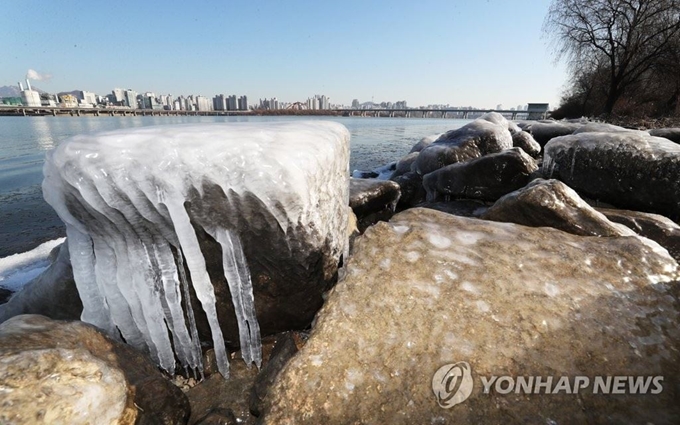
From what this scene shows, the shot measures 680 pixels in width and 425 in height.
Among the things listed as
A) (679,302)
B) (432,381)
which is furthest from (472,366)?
(679,302)

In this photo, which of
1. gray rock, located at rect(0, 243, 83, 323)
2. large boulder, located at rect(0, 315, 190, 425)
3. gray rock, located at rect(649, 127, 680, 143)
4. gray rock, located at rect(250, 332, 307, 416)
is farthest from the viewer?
gray rock, located at rect(649, 127, 680, 143)

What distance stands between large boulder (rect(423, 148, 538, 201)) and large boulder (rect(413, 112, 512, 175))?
5.41 ft

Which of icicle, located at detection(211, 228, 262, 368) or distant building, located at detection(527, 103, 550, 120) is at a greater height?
distant building, located at detection(527, 103, 550, 120)

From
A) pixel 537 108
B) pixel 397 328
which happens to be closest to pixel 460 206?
pixel 397 328

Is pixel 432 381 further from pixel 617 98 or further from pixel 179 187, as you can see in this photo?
pixel 617 98

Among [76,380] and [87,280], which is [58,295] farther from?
[76,380]

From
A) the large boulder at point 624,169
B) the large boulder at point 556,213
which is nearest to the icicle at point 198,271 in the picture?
the large boulder at point 556,213

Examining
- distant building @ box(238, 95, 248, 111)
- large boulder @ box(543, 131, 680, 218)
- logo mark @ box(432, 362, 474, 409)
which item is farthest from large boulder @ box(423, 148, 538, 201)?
distant building @ box(238, 95, 248, 111)

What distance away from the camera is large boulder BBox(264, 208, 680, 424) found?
4.91 feet

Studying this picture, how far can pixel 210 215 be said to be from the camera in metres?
2.12

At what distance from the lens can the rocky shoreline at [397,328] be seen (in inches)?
59.4

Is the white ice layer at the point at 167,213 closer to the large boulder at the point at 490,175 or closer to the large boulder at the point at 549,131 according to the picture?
the large boulder at the point at 490,175

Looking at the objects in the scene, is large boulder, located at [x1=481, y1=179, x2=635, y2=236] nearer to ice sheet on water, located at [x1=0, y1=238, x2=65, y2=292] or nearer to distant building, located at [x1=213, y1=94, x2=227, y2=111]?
ice sheet on water, located at [x1=0, y1=238, x2=65, y2=292]

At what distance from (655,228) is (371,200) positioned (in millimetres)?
3440
